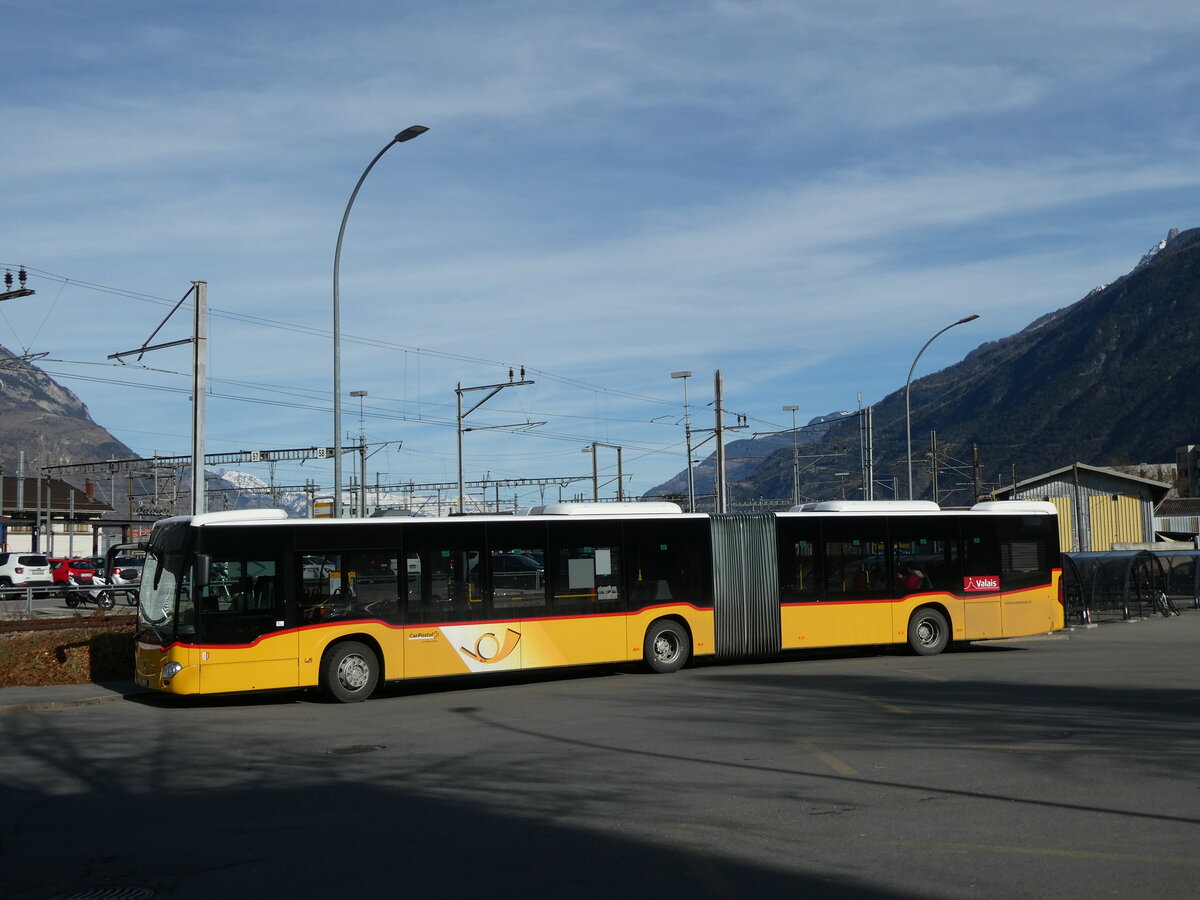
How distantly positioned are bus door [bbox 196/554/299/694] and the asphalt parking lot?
547 mm

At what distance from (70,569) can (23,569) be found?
3.23m

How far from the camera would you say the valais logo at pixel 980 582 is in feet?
77.5

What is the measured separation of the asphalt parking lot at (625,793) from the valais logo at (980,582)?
18.8 feet

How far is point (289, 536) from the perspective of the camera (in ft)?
57.6

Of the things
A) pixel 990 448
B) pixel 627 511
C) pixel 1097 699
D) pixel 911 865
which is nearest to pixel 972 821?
pixel 911 865

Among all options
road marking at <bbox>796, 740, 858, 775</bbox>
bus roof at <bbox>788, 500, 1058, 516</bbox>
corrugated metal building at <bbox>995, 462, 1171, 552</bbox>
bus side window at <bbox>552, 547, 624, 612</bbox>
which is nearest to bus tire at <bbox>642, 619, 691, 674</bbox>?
bus side window at <bbox>552, 547, 624, 612</bbox>

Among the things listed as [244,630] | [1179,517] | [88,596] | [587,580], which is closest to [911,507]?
[587,580]

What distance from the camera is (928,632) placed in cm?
2345

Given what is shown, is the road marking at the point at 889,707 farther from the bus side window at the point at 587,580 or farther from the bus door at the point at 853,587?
the bus door at the point at 853,587

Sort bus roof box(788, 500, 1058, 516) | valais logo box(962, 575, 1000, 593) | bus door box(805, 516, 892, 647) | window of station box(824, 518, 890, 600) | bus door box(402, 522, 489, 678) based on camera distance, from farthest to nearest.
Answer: valais logo box(962, 575, 1000, 593) < bus roof box(788, 500, 1058, 516) < window of station box(824, 518, 890, 600) < bus door box(805, 516, 892, 647) < bus door box(402, 522, 489, 678)

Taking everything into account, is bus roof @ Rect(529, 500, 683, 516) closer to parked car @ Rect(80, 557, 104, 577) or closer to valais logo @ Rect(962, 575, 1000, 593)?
valais logo @ Rect(962, 575, 1000, 593)

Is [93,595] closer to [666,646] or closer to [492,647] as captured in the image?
[492,647]

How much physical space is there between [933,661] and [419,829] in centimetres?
1539

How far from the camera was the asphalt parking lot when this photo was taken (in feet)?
23.9
